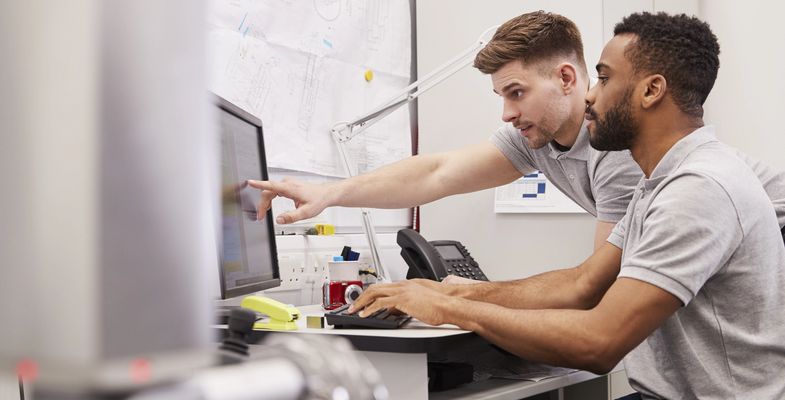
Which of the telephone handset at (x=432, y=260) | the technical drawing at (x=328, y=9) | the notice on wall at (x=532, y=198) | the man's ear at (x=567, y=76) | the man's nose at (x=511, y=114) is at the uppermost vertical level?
the technical drawing at (x=328, y=9)

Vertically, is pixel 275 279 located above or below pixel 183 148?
below

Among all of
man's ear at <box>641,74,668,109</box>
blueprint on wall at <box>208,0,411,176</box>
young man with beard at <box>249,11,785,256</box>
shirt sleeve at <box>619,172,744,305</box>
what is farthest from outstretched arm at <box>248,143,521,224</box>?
shirt sleeve at <box>619,172,744,305</box>

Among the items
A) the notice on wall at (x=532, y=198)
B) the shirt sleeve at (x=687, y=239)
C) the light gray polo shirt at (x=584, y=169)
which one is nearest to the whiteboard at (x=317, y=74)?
the notice on wall at (x=532, y=198)

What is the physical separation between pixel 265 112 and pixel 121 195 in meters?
1.85

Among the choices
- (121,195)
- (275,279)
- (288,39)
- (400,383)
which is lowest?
(400,383)

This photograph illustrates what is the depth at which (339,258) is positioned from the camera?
1.98 meters

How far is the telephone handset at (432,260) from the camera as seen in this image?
2.04 meters

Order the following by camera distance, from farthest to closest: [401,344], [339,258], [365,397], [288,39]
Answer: [288,39]
[339,258]
[401,344]
[365,397]

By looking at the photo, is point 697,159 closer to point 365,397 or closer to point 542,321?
point 542,321

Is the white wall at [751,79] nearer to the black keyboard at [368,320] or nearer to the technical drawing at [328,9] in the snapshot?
the technical drawing at [328,9]

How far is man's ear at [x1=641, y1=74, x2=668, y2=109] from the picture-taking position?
1.41 m

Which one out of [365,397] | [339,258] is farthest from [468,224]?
[365,397]

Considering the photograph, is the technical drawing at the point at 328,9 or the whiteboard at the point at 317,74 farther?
the technical drawing at the point at 328,9

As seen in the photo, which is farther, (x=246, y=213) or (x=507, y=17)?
(x=507, y=17)
